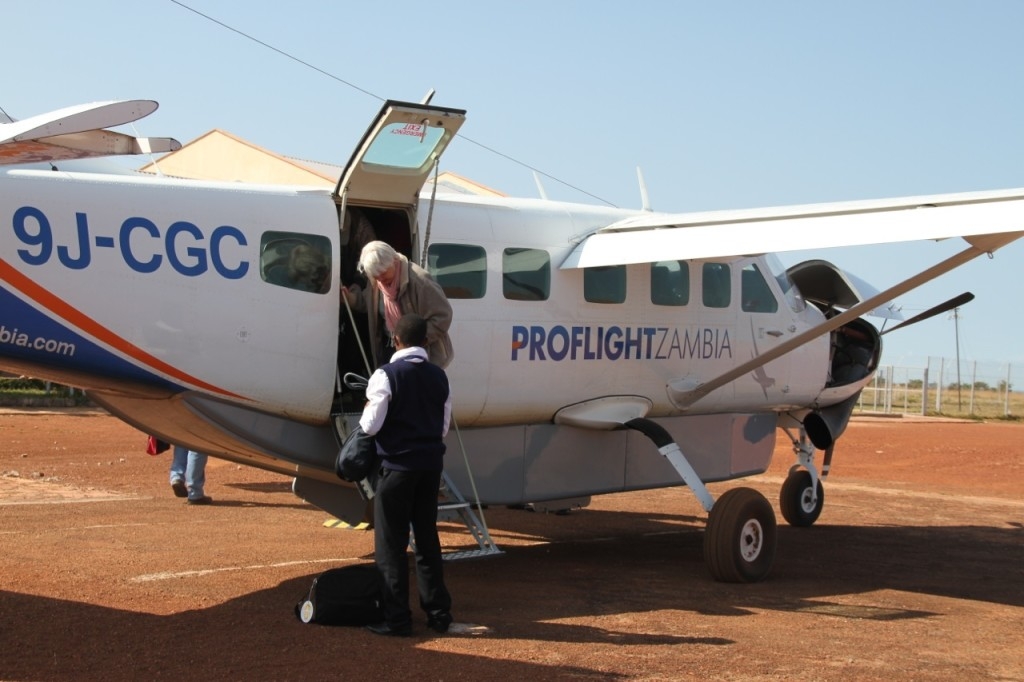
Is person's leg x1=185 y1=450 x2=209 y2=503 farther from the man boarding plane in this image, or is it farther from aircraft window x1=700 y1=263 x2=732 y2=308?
aircraft window x1=700 y1=263 x2=732 y2=308

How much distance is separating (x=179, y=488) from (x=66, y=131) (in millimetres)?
8811

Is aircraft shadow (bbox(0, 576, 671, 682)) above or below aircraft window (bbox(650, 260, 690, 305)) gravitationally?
below

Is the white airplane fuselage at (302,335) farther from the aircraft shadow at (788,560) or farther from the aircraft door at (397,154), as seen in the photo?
the aircraft shadow at (788,560)

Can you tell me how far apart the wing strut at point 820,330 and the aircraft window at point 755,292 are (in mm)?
1081

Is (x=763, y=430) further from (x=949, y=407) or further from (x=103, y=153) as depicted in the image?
(x=949, y=407)

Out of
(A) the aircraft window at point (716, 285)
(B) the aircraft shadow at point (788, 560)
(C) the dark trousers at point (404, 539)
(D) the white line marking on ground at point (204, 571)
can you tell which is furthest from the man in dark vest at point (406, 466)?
(A) the aircraft window at point (716, 285)

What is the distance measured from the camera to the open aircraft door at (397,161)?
344 inches

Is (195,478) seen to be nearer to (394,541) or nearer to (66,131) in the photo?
(394,541)

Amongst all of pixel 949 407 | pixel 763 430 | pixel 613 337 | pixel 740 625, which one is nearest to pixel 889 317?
pixel 763 430

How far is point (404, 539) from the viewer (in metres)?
7.67

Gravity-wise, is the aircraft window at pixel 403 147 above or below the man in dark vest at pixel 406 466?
above

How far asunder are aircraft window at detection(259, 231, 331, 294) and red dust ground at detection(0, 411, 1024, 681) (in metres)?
2.44

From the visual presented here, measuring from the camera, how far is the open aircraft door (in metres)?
8.73

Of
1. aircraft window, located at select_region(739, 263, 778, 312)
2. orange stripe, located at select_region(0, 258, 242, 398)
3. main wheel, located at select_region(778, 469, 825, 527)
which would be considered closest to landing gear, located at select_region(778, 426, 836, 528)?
main wheel, located at select_region(778, 469, 825, 527)
